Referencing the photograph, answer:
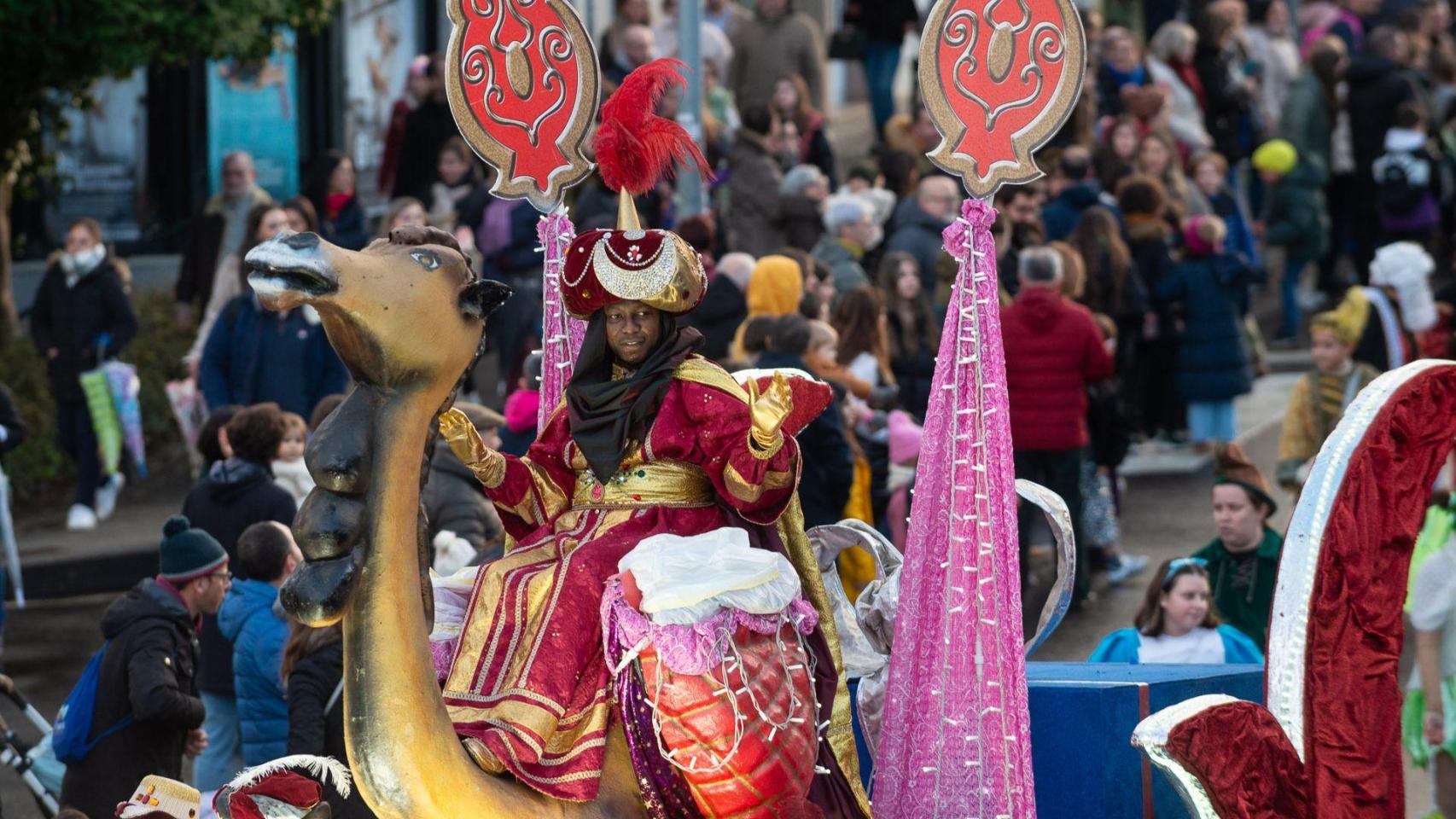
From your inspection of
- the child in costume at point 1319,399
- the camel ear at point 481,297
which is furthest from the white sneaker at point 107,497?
the camel ear at point 481,297

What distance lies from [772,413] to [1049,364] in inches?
215

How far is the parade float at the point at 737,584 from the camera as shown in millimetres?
4805

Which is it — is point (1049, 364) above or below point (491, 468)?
below

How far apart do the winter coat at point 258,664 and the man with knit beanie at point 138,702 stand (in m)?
0.27

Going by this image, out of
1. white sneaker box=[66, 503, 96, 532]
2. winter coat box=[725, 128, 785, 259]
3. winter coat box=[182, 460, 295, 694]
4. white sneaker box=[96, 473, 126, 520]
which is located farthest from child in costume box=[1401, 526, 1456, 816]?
white sneaker box=[96, 473, 126, 520]

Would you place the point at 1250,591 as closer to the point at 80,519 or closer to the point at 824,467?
the point at 824,467

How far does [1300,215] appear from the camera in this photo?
17562 mm

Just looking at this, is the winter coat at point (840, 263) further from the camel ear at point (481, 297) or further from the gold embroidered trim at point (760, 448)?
the camel ear at point (481, 297)

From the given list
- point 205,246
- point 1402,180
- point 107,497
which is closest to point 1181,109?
point 1402,180

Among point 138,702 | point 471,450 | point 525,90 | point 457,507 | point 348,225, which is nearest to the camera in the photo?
point 471,450

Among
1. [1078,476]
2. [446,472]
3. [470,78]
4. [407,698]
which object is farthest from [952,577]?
[1078,476]

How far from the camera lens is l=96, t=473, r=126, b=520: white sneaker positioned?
13719 millimetres

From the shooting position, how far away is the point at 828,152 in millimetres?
16219

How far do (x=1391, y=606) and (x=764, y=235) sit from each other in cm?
915
